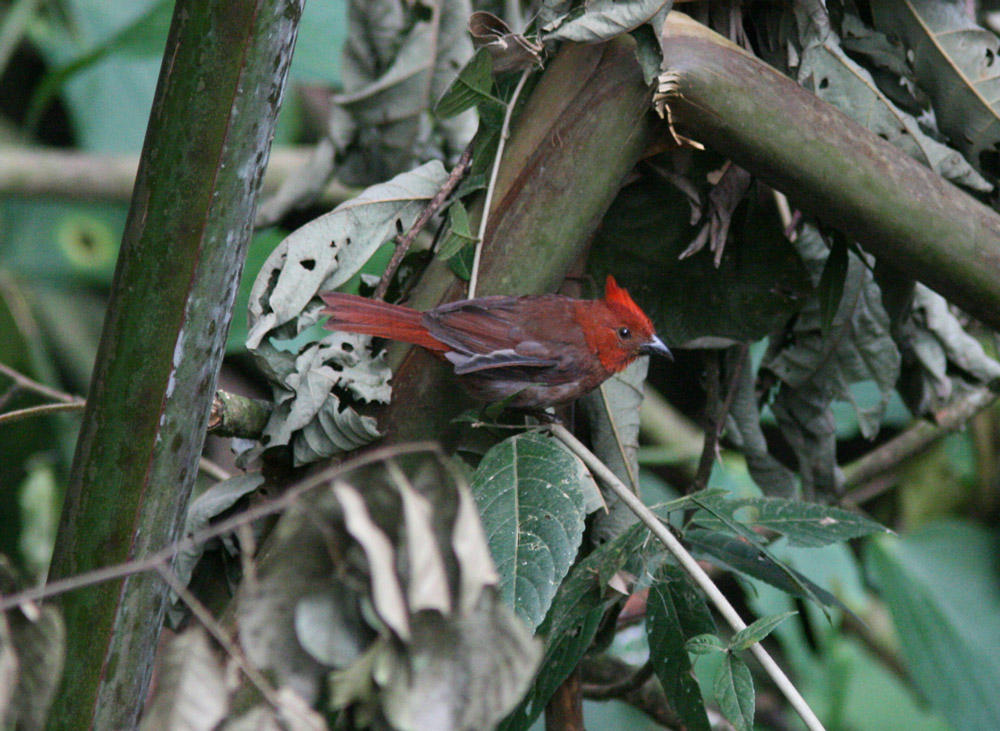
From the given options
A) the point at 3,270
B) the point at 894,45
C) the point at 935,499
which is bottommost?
the point at 935,499

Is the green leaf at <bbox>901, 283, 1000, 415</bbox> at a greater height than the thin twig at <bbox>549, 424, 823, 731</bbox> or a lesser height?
greater

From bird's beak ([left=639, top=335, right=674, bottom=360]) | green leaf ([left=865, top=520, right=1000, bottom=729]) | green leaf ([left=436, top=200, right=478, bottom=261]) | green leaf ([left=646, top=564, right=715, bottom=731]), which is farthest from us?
green leaf ([left=865, top=520, right=1000, bottom=729])

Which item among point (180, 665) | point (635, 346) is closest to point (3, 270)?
point (635, 346)

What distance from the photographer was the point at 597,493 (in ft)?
4.33

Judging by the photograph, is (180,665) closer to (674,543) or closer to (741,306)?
(674,543)

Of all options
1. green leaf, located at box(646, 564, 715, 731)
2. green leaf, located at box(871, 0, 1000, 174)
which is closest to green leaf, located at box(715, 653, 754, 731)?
green leaf, located at box(646, 564, 715, 731)

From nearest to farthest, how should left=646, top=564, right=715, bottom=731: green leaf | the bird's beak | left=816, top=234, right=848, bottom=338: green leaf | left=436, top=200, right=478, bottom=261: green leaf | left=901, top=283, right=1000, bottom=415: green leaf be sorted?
1. left=646, top=564, right=715, bottom=731: green leaf
2. left=436, top=200, right=478, bottom=261: green leaf
3. left=816, top=234, right=848, bottom=338: green leaf
4. left=901, top=283, right=1000, bottom=415: green leaf
5. the bird's beak

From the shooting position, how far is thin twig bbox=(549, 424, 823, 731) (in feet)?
3.53

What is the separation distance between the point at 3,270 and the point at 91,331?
43 centimetres

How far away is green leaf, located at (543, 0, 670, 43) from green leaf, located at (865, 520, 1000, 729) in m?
2.01

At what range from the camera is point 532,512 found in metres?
1.19

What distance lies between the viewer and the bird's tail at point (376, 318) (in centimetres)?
146

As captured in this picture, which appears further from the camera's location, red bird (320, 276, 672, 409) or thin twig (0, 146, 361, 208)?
thin twig (0, 146, 361, 208)

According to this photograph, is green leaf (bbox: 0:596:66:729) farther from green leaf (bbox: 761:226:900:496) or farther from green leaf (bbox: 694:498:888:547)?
green leaf (bbox: 761:226:900:496)
